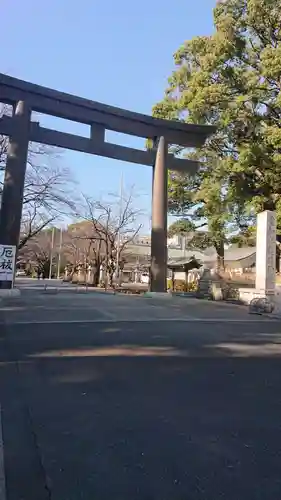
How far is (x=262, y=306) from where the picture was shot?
17.0 meters

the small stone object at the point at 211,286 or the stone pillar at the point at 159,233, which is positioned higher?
the stone pillar at the point at 159,233

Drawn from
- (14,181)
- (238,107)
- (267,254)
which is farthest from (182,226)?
(14,181)

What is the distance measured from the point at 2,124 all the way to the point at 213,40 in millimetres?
12169

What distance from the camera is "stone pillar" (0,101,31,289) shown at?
2038 cm

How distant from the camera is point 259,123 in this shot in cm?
2362

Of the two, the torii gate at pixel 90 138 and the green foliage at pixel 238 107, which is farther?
the green foliage at pixel 238 107

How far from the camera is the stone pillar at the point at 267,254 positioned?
59.0ft

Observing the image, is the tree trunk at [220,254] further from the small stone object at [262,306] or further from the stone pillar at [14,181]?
the stone pillar at [14,181]

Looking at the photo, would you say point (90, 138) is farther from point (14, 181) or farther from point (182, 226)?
point (182, 226)

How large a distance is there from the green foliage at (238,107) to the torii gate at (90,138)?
1368 millimetres
